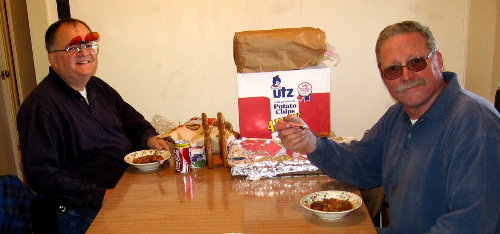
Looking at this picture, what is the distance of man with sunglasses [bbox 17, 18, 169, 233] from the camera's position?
74.4 inches

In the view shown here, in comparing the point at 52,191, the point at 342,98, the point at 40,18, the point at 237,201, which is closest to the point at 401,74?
the point at 237,201

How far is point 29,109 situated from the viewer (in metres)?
1.99

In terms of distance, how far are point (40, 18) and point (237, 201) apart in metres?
2.12

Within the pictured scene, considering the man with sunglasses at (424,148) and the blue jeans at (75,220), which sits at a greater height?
the man with sunglasses at (424,148)

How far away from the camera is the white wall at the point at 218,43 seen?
2969 millimetres

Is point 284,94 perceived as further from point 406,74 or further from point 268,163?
point 406,74

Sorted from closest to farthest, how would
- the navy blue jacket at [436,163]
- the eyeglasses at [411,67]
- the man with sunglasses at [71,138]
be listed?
the navy blue jacket at [436,163], the eyeglasses at [411,67], the man with sunglasses at [71,138]

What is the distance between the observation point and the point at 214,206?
5.24ft

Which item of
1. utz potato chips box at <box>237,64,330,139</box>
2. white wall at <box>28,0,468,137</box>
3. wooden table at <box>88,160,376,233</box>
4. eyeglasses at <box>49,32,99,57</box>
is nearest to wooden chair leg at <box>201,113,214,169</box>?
wooden table at <box>88,160,376,233</box>

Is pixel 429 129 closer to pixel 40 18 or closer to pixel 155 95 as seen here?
pixel 155 95

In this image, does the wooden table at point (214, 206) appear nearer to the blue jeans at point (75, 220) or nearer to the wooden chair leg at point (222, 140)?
the wooden chair leg at point (222, 140)

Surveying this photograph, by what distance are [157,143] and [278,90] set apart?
672 millimetres

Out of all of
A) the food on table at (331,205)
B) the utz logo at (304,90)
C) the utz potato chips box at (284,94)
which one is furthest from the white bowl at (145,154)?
the food on table at (331,205)

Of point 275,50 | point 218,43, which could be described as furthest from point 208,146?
point 218,43
